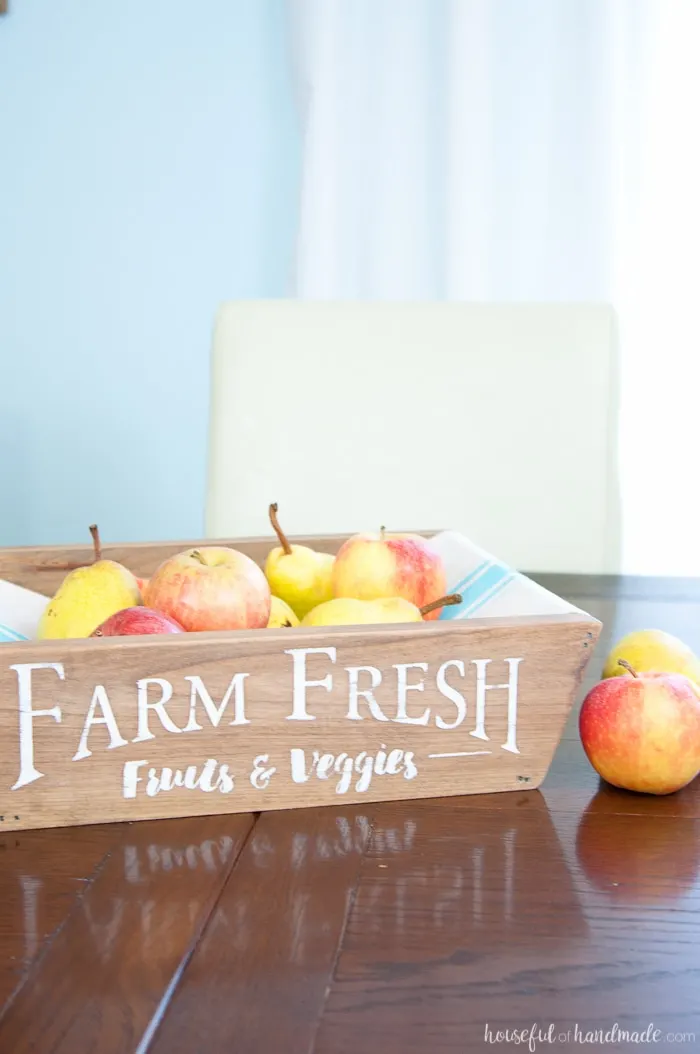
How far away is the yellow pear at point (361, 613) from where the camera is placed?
73cm

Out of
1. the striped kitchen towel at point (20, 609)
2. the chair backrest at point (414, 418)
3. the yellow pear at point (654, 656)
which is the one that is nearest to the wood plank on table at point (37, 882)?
the striped kitchen towel at point (20, 609)

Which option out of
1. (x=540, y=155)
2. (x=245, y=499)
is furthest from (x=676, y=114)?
(x=245, y=499)

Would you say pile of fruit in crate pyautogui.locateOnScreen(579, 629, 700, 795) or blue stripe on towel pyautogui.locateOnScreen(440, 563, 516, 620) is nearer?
pile of fruit in crate pyautogui.locateOnScreen(579, 629, 700, 795)

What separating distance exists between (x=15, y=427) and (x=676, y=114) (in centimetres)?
148

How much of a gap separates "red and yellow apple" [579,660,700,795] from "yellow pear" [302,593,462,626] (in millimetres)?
131

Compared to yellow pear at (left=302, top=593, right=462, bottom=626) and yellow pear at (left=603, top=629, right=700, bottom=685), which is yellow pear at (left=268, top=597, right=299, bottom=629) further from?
yellow pear at (left=603, top=629, right=700, bottom=685)

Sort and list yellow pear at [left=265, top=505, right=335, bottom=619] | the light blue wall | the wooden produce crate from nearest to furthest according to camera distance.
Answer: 1. the wooden produce crate
2. yellow pear at [left=265, top=505, right=335, bottom=619]
3. the light blue wall

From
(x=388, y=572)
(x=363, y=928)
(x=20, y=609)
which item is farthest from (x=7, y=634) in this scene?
(x=363, y=928)

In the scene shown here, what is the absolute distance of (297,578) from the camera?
88 centimetres

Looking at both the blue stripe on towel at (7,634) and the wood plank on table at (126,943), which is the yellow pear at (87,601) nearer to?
the blue stripe on towel at (7,634)

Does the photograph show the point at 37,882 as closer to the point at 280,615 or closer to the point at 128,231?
the point at 280,615

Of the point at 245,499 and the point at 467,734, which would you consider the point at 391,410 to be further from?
the point at 467,734

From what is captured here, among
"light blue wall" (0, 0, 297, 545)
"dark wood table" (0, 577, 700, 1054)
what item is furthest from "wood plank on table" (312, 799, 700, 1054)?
"light blue wall" (0, 0, 297, 545)

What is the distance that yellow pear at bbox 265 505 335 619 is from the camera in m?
0.88
